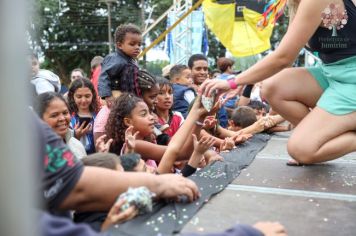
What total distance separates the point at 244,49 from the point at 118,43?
377 centimetres

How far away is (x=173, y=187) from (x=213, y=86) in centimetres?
72

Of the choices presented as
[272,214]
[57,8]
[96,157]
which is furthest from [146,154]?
[57,8]

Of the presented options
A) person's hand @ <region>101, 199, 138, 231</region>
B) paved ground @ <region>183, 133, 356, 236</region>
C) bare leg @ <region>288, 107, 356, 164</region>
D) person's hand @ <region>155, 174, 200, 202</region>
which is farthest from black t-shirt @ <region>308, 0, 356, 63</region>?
person's hand @ <region>101, 199, 138, 231</region>

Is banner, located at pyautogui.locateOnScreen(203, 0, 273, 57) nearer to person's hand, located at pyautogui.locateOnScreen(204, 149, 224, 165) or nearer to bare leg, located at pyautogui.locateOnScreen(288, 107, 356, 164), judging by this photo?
person's hand, located at pyautogui.locateOnScreen(204, 149, 224, 165)

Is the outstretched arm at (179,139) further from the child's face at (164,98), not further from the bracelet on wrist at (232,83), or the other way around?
the child's face at (164,98)

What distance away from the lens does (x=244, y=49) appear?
6.84 meters

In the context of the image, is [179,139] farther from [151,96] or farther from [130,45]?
[130,45]

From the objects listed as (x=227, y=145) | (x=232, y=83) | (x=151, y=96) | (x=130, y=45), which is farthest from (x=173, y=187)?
(x=130, y=45)

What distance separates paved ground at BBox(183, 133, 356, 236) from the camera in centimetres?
146

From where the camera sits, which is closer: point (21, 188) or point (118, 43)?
point (21, 188)

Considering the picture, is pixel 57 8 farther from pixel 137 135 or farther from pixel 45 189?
pixel 45 189

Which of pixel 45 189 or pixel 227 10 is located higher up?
pixel 227 10

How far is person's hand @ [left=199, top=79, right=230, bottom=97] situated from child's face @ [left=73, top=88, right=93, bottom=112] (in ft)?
4.66

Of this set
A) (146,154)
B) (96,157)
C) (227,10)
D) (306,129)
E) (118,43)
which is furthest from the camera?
(227,10)
